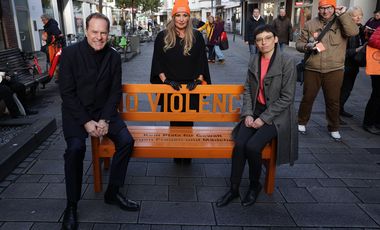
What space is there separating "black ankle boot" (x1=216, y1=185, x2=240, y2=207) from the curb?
2202mm

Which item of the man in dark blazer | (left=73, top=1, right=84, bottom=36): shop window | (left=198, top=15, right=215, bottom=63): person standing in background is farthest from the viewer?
(left=73, top=1, right=84, bottom=36): shop window

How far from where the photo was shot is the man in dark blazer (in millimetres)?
2820

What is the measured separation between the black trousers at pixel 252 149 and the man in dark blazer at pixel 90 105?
93 centimetres

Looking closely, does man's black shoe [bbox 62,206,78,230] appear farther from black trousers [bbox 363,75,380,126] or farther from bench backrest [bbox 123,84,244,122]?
black trousers [bbox 363,75,380,126]

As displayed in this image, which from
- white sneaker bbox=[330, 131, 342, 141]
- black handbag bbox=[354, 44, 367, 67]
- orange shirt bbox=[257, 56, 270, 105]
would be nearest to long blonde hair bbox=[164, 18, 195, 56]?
orange shirt bbox=[257, 56, 270, 105]

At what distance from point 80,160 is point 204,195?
1.18m

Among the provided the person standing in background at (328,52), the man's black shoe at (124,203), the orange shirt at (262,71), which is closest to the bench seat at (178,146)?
the man's black shoe at (124,203)

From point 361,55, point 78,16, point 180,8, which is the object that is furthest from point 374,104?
point 78,16

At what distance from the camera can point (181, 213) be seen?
2.96 metres

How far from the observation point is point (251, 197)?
313 cm

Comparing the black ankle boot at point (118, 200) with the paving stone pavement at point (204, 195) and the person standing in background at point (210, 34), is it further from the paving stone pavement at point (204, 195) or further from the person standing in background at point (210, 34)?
the person standing in background at point (210, 34)

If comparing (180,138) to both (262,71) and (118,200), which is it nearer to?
(118,200)

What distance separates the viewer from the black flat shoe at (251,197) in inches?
122

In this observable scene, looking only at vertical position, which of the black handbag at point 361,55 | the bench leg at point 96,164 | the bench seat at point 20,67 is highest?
the black handbag at point 361,55
